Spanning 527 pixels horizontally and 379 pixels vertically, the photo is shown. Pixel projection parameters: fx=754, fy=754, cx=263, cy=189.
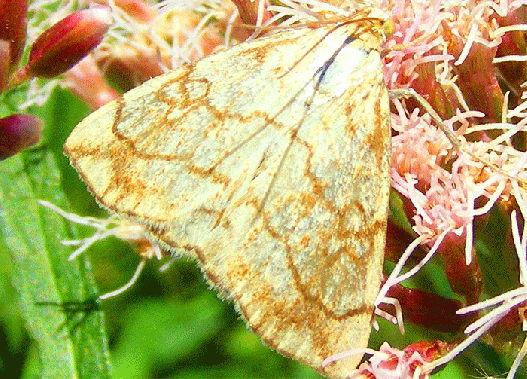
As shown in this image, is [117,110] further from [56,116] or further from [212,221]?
[56,116]

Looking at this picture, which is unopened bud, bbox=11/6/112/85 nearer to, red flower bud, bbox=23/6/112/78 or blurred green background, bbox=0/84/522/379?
red flower bud, bbox=23/6/112/78

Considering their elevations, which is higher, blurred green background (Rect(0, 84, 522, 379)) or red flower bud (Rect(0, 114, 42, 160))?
red flower bud (Rect(0, 114, 42, 160))

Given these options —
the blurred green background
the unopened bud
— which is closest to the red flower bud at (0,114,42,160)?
the unopened bud

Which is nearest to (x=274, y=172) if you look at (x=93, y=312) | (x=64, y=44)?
(x=64, y=44)

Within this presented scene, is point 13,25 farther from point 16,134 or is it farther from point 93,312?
point 93,312

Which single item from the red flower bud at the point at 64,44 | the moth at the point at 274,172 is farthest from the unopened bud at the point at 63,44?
the moth at the point at 274,172
